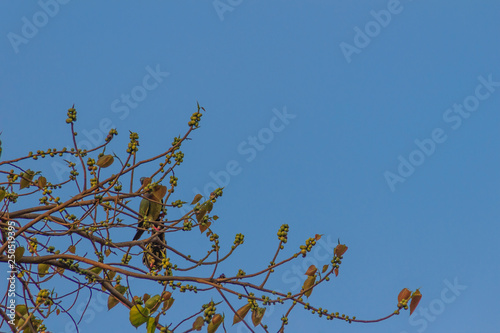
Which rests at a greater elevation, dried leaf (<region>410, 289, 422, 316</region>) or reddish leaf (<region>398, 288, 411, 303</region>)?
reddish leaf (<region>398, 288, 411, 303</region>)

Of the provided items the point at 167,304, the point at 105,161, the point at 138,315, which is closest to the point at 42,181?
the point at 105,161

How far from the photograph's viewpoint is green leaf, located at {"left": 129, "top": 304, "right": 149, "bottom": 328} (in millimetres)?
2826

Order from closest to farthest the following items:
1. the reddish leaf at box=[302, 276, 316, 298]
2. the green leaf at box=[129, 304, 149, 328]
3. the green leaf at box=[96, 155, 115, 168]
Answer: the green leaf at box=[129, 304, 149, 328] → the reddish leaf at box=[302, 276, 316, 298] → the green leaf at box=[96, 155, 115, 168]

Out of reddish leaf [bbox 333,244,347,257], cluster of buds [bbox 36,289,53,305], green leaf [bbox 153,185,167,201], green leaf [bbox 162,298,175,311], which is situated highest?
green leaf [bbox 153,185,167,201]

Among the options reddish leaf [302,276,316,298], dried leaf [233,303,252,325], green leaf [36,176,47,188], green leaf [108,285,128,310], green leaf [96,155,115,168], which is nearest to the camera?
dried leaf [233,303,252,325]

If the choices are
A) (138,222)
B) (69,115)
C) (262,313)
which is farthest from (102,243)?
(262,313)

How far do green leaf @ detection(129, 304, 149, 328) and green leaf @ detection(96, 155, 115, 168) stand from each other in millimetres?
839

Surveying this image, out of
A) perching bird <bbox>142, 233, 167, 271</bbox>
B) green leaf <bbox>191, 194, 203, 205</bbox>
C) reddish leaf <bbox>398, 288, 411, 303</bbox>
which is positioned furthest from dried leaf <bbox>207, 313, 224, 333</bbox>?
reddish leaf <bbox>398, 288, 411, 303</bbox>

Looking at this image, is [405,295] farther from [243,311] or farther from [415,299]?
[243,311]

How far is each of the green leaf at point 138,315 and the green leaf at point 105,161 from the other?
839 millimetres

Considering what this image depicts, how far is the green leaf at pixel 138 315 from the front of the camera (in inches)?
111

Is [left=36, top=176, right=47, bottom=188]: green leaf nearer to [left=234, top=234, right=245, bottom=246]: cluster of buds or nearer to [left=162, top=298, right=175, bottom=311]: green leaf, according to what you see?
[left=162, top=298, right=175, bottom=311]: green leaf

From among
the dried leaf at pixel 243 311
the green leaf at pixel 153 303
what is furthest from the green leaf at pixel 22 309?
the dried leaf at pixel 243 311

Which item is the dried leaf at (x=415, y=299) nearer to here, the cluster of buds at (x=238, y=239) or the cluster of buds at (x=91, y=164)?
the cluster of buds at (x=238, y=239)
